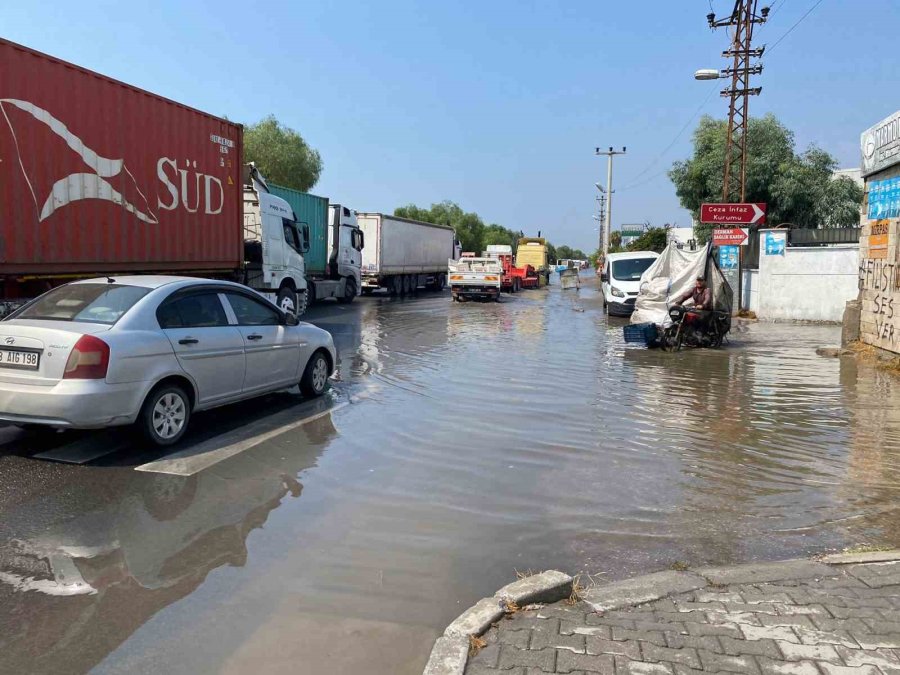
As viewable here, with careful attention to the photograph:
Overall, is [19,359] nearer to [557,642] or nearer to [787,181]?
[557,642]

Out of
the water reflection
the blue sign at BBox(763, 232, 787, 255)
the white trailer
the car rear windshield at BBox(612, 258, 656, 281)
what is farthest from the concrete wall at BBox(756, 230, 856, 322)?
the water reflection

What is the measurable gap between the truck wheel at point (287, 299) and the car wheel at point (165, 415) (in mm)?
11004

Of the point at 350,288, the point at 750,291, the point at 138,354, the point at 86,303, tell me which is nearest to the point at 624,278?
the point at 750,291

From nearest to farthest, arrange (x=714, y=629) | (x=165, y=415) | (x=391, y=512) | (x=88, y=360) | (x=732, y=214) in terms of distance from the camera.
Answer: (x=714, y=629) → (x=391, y=512) → (x=88, y=360) → (x=165, y=415) → (x=732, y=214)

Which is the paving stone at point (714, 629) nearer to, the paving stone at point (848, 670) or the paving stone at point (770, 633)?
the paving stone at point (770, 633)

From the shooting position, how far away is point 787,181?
3225 centimetres

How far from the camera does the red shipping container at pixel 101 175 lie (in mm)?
9281

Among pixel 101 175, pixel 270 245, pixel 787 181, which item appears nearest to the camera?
pixel 101 175

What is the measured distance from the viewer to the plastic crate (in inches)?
572

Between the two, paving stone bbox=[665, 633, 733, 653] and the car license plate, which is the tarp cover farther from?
paving stone bbox=[665, 633, 733, 653]

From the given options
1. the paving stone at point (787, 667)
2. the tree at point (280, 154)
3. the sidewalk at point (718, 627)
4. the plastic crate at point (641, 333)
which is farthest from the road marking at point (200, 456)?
the tree at point (280, 154)

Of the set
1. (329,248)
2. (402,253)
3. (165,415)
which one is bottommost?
(165,415)

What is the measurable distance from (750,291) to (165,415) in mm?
20043

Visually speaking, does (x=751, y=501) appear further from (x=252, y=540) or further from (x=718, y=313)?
Result: (x=718, y=313)
